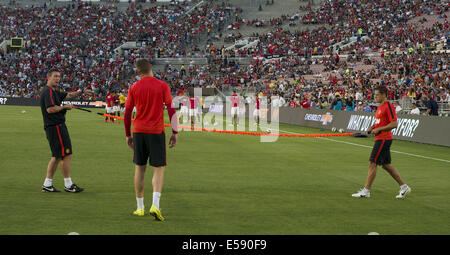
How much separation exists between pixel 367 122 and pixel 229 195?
17.7m

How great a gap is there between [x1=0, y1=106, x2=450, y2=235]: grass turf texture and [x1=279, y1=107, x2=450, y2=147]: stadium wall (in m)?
3.60

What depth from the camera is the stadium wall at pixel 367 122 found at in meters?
22.7

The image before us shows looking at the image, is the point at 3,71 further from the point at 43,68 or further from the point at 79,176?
the point at 79,176

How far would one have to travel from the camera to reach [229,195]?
10594mm

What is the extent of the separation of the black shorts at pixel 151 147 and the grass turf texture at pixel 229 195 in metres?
0.87

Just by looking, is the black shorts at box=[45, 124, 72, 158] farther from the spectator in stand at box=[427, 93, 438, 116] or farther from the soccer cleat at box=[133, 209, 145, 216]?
the spectator in stand at box=[427, 93, 438, 116]

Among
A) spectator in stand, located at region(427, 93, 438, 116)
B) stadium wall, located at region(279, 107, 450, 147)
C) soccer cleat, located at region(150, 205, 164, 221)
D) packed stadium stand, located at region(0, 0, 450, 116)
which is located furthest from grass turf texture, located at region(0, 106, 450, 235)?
packed stadium stand, located at region(0, 0, 450, 116)

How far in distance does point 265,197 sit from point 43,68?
63.6 metres

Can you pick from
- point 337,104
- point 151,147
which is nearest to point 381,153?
point 151,147

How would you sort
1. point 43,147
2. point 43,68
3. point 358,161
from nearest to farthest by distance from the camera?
point 358,161 < point 43,147 < point 43,68

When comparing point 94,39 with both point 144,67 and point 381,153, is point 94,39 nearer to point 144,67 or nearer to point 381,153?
point 381,153

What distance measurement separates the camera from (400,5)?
58.6 meters

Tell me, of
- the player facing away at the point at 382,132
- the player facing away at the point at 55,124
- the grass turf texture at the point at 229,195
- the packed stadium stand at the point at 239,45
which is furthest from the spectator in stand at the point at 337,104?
the player facing away at the point at 55,124
